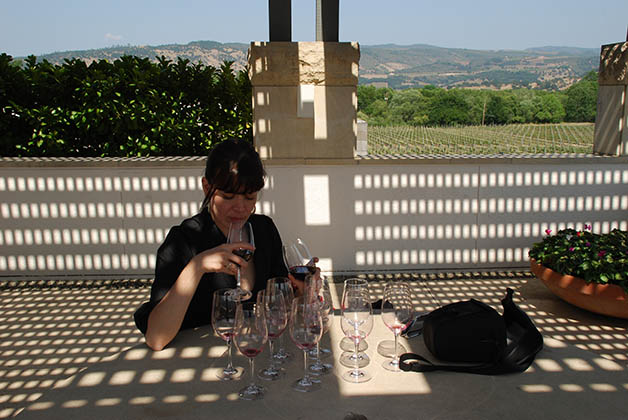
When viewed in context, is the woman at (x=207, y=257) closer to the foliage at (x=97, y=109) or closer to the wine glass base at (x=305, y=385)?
the wine glass base at (x=305, y=385)

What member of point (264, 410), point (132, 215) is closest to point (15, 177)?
point (132, 215)

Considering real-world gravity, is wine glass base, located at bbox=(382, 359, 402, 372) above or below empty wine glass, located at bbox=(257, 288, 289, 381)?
below

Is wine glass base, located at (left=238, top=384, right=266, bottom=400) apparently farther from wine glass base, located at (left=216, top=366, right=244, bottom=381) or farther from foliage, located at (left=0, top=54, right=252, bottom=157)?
foliage, located at (left=0, top=54, right=252, bottom=157)

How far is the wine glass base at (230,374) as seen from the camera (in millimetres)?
1485

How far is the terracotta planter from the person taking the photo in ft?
12.4

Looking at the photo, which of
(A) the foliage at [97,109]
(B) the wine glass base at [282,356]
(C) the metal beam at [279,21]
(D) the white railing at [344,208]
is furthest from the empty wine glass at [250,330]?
(A) the foliage at [97,109]

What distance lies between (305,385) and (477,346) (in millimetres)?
523

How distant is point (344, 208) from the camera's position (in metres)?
4.88

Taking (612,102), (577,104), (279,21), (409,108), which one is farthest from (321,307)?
(409,108)

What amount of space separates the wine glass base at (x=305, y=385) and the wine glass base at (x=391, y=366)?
224 millimetres

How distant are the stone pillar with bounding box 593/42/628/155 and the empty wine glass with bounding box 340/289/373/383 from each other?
4.55m

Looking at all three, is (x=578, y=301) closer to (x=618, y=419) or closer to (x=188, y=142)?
(x=618, y=419)

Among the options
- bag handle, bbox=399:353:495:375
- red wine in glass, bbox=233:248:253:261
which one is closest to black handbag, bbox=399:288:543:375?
bag handle, bbox=399:353:495:375

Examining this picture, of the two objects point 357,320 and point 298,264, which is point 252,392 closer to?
point 357,320
